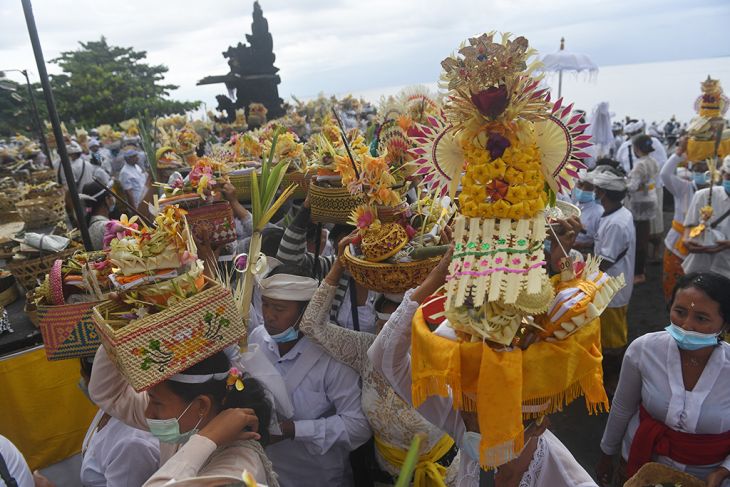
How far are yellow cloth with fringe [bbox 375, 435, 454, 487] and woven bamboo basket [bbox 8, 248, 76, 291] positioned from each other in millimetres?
3013

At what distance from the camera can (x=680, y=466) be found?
2.58 m

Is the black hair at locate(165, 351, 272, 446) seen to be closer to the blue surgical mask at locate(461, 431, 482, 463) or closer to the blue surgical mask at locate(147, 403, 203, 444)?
the blue surgical mask at locate(147, 403, 203, 444)

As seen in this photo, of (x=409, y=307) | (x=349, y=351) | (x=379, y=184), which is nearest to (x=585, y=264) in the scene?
(x=409, y=307)

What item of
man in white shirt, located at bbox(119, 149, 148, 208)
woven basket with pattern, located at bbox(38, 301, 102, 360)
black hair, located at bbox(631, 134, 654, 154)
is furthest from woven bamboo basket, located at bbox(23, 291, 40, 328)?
black hair, located at bbox(631, 134, 654, 154)

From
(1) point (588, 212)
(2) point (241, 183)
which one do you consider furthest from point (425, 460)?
(1) point (588, 212)

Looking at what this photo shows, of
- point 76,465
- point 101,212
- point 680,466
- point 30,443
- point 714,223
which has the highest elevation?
point 101,212

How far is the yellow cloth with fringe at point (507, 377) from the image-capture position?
1.47 metres

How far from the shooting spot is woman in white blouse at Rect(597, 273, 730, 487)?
250 centimetres

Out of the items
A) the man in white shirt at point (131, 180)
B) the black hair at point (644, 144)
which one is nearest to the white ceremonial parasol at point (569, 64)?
the black hair at point (644, 144)

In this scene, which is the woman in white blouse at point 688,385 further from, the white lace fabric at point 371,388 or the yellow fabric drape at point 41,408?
the yellow fabric drape at point 41,408

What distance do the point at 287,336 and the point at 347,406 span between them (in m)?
0.52

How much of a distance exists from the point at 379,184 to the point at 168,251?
3.47 ft

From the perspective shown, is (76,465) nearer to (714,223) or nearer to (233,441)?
(233,441)

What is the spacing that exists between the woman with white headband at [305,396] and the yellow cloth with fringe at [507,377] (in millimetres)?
1181
